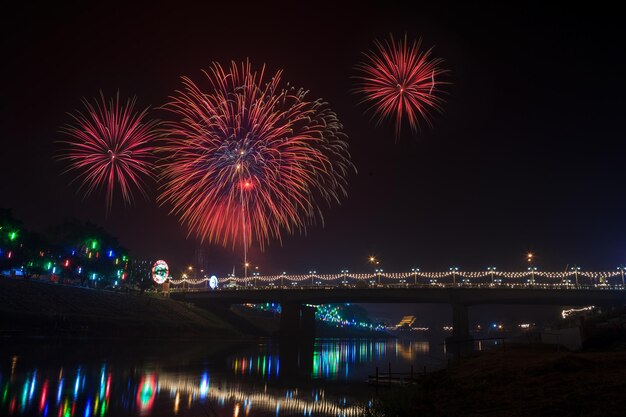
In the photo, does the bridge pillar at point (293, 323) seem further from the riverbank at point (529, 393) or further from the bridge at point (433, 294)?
the riverbank at point (529, 393)

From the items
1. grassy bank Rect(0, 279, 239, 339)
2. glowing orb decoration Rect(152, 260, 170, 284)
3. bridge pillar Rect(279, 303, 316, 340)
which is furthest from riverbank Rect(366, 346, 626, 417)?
glowing orb decoration Rect(152, 260, 170, 284)

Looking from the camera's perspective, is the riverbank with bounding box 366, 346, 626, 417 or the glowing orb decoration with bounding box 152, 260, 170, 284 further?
the glowing orb decoration with bounding box 152, 260, 170, 284

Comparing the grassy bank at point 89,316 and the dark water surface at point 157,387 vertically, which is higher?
the grassy bank at point 89,316

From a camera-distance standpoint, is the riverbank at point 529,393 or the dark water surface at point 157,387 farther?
the dark water surface at point 157,387

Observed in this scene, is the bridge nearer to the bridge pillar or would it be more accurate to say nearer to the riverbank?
the bridge pillar

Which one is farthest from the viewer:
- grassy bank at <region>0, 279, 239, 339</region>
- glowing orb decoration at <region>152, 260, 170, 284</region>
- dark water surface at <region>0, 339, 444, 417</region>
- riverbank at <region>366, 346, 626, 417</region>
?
glowing orb decoration at <region>152, 260, 170, 284</region>

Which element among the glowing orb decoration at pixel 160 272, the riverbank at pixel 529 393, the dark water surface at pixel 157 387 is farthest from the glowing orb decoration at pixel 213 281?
the riverbank at pixel 529 393
